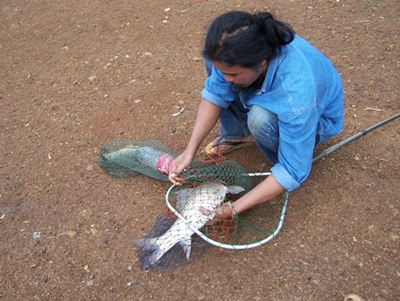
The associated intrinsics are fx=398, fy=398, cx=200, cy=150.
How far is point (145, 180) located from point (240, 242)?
0.75 metres

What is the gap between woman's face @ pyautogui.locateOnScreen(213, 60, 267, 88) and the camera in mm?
1678

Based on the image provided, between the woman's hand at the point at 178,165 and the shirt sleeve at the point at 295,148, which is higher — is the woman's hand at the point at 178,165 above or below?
below

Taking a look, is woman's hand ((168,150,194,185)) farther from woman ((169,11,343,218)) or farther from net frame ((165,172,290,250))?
net frame ((165,172,290,250))

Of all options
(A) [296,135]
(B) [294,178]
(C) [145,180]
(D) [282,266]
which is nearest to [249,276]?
(D) [282,266]

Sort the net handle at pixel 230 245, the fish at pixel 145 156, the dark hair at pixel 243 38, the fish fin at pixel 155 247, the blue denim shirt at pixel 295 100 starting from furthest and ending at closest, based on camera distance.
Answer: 1. the fish at pixel 145 156
2. the fish fin at pixel 155 247
3. the net handle at pixel 230 245
4. the blue denim shirt at pixel 295 100
5. the dark hair at pixel 243 38

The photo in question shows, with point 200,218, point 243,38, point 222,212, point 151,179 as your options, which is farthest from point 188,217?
point 243,38

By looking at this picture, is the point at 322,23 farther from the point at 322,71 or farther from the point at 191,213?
the point at 191,213

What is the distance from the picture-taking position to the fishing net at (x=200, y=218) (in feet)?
6.57

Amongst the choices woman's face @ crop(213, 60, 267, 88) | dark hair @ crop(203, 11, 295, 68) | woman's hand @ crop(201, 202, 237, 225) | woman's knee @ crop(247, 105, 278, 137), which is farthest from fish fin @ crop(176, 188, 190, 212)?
dark hair @ crop(203, 11, 295, 68)

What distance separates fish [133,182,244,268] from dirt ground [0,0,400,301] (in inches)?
4.1

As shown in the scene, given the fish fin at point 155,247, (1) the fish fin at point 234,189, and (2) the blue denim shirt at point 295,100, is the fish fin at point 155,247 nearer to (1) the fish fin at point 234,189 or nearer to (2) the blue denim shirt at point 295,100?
(1) the fish fin at point 234,189

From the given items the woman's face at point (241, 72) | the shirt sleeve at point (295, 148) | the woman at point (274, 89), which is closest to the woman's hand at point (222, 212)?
the woman at point (274, 89)

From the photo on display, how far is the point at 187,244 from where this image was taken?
199cm

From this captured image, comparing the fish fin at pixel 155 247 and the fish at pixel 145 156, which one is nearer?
the fish fin at pixel 155 247
